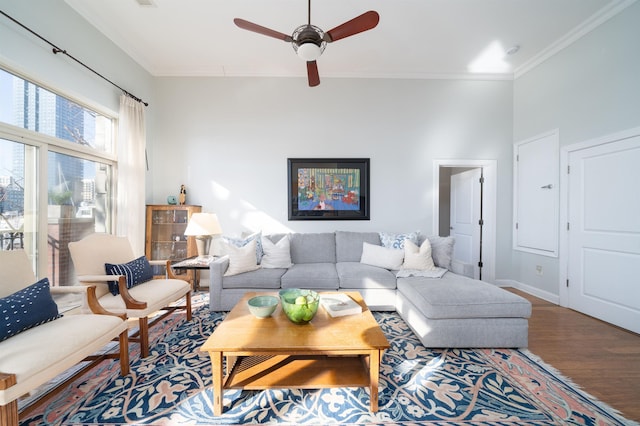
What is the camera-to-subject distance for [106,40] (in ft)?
10.0

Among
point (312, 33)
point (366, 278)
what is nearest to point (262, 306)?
point (366, 278)

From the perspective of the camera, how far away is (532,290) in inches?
146

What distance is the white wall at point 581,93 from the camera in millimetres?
2635

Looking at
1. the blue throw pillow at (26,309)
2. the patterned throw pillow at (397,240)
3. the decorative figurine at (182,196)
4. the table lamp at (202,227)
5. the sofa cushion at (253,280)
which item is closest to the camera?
the blue throw pillow at (26,309)

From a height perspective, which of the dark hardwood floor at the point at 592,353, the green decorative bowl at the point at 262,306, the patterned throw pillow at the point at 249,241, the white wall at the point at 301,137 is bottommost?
the dark hardwood floor at the point at 592,353

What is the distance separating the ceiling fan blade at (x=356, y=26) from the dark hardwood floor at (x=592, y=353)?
9.74 feet

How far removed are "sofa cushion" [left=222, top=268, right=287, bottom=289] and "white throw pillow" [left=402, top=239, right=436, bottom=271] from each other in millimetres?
1566

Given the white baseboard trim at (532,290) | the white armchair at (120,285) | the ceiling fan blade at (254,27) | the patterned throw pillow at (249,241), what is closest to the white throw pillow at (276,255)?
the patterned throw pillow at (249,241)

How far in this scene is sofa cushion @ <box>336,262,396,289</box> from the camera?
293 centimetres

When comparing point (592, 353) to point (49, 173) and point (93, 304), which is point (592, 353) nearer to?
point (93, 304)

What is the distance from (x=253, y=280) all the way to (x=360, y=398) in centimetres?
169

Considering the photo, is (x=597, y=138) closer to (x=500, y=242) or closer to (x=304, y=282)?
(x=500, y=242)

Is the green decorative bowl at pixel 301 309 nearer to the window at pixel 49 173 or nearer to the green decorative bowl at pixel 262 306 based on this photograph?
the green decorative bowl at pixel 262 306

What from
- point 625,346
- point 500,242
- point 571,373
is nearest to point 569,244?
point 500,242
